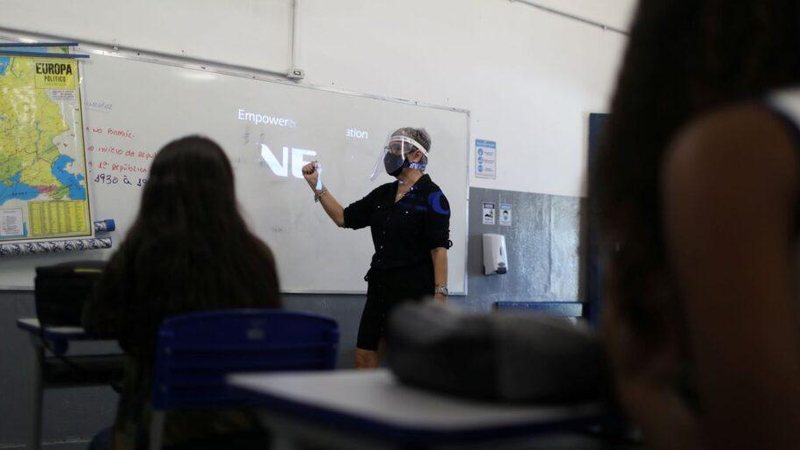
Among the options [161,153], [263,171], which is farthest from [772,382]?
[263,171]

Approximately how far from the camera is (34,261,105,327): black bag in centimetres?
212

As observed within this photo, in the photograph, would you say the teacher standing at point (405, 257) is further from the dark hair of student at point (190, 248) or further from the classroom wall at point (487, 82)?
the dark hair of student at point (190, 248)

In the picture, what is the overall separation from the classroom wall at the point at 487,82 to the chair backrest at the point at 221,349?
84.0 inches

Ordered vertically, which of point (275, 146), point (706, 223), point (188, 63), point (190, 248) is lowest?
point (190, 248)

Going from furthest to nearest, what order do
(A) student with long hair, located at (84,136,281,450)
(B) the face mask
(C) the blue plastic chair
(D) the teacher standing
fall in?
(B) the face mask
(D) the teacher standing
(A) student with long hair, located at (84,136,281,450)
(C) the blue plastic chair

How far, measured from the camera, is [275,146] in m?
4.13

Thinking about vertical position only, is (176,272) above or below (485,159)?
below

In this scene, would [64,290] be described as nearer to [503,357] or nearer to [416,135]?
[503,357]

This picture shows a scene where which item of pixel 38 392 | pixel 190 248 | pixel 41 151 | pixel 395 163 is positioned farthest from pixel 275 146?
pixel 190 248

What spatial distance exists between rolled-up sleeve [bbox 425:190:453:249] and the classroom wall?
3.20ft

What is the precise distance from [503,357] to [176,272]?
1.25 m

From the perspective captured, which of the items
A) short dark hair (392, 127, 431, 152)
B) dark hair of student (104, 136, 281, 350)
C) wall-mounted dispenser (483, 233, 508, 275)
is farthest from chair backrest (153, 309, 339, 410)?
wall-mounted dispenser (483, 233, 508, 275)

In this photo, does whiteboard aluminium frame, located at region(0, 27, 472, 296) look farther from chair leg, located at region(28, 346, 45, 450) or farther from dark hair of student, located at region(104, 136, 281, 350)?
dark hair of student, located at region(104, 136, 281, 350)

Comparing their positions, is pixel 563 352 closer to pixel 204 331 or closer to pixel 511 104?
pixel 204 331
